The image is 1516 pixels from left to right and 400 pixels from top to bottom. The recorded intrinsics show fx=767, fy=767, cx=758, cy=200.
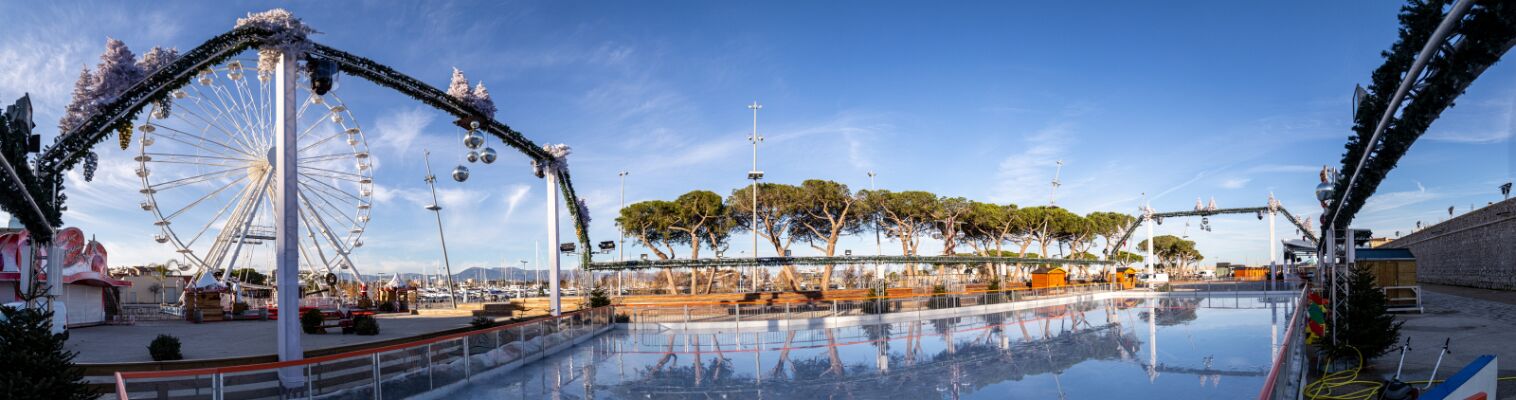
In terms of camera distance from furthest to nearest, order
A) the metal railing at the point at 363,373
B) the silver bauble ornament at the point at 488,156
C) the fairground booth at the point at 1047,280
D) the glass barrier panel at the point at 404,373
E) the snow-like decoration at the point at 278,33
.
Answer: the fairground booth at the point at 1047,280, the silver bauble ornament at the point at 488,156, the snow-like decoration at the point at 278,33, the glass barrier panel at the point at 404,373, the metal railing at the point at 363,373

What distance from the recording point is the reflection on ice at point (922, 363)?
1111 cm

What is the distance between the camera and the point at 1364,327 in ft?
36.0

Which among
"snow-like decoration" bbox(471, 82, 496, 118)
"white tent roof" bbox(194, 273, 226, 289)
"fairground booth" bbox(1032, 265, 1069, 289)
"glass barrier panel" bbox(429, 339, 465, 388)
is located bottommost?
"fairground booth" bbox(1032, 265, 1069, 289)

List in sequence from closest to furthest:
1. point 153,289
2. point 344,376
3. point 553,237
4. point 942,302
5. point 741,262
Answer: point 344,376
point 553,237
point 942,302
point 741,262
point 153,289

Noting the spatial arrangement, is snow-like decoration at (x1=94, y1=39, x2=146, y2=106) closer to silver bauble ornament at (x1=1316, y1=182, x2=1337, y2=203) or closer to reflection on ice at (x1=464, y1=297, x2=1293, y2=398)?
reflection on ice at (x1=464, y1=297, x2=1293, y2=398)

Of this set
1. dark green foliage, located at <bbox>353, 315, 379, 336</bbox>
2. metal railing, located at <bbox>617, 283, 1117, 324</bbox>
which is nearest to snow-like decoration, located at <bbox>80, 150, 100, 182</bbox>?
dark green foliage, located at <bbox>353, 315, 379, 336</bbox>

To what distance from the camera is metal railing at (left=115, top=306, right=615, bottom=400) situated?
7.44 metres

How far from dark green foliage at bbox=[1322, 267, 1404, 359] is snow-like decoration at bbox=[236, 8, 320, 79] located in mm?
15681

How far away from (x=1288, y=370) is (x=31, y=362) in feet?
35.6

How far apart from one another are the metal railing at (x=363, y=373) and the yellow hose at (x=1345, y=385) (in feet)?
36.4

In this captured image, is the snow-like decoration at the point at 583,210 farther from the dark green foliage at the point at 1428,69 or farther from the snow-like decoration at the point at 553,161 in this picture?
the dark green foliage at the point at 1428,69

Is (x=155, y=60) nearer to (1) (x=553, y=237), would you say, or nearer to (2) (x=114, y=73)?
(2) (x=114, y=73)

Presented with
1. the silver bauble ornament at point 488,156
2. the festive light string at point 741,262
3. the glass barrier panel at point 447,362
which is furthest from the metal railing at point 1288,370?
the festive light string at point 741,262

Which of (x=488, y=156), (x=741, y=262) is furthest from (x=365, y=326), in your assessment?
(x=741, y=262)
